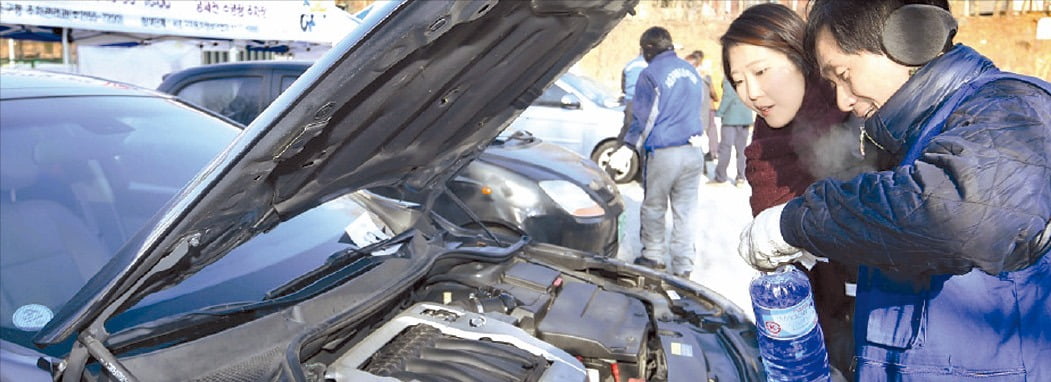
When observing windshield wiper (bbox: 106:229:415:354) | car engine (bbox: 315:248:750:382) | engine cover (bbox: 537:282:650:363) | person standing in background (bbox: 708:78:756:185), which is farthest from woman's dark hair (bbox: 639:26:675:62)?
person standing in background (bbox: 708:78:756:185)

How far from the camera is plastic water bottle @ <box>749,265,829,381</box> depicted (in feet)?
5.17

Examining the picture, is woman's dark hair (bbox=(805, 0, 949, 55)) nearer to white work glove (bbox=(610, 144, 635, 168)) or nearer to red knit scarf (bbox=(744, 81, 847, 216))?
red knit scarf (bbox=(744, 81, 847, 216))

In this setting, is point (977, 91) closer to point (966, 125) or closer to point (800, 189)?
point (966, 125)

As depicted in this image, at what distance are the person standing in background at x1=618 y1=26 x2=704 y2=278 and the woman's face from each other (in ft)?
8.21

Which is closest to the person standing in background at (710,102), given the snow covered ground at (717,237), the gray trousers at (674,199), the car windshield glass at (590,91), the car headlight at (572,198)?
the snow covered ground at (717,237)

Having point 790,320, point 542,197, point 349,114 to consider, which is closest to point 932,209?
point 790,320

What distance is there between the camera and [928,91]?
4.40 feet

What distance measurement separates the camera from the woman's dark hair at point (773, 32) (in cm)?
216

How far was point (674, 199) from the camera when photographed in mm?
5027

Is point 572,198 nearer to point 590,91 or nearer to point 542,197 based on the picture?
point 542,197

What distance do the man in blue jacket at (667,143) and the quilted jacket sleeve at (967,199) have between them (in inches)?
140

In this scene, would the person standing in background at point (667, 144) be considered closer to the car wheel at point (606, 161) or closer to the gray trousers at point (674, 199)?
the gray trousers at point (674, 199)

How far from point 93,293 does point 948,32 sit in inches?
67.8

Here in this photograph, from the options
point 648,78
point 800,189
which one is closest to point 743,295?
point 648,78
